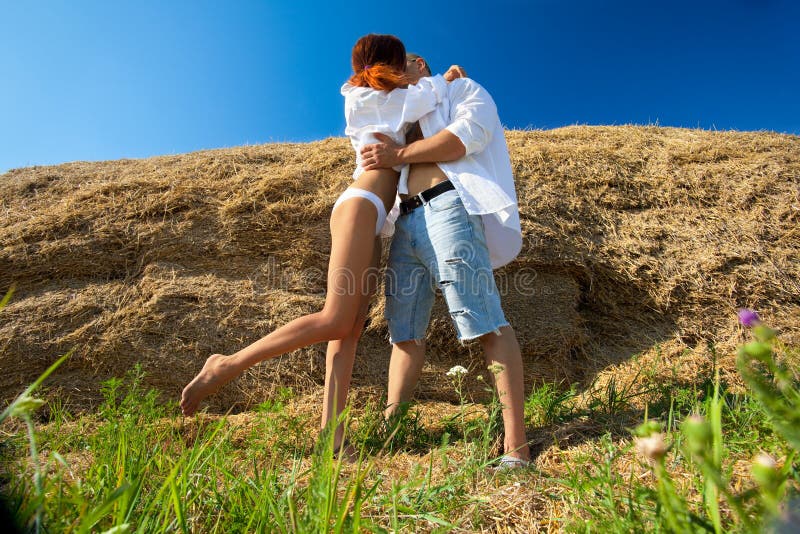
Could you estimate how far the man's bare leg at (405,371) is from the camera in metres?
2.19

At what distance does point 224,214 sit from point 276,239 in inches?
18.6

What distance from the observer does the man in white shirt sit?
6.28 ft

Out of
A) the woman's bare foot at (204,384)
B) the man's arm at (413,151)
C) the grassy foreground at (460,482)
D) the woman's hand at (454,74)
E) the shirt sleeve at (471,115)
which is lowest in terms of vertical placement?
the grassy foreground at (460,482)

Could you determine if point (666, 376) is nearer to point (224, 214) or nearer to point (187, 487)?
point (187, 487)

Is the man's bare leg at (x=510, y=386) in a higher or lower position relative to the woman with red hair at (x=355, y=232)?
lower

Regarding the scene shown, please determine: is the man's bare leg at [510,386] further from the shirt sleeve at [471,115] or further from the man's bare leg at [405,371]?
the shirt sleeve at [471,115]

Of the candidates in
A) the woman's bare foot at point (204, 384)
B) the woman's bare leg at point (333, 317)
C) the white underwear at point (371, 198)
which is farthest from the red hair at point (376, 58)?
the woman's bare foot at point (204, 384)

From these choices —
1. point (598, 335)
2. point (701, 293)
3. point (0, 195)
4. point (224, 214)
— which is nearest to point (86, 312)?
point (224, 214)

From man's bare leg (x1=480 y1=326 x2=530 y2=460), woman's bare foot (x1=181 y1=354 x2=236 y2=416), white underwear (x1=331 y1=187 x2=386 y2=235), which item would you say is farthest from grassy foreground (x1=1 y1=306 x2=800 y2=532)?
white underwear (x1=331 y1=187 x2=386 y2=235)

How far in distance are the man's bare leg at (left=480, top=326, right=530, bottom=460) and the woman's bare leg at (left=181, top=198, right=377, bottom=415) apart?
1.88ft

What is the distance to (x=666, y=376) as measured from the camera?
2906 millimetres

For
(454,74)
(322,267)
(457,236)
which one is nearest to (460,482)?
(457,236)

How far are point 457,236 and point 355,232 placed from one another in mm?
425

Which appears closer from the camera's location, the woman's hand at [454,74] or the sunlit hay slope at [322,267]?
the woman's hand at [454,74]
